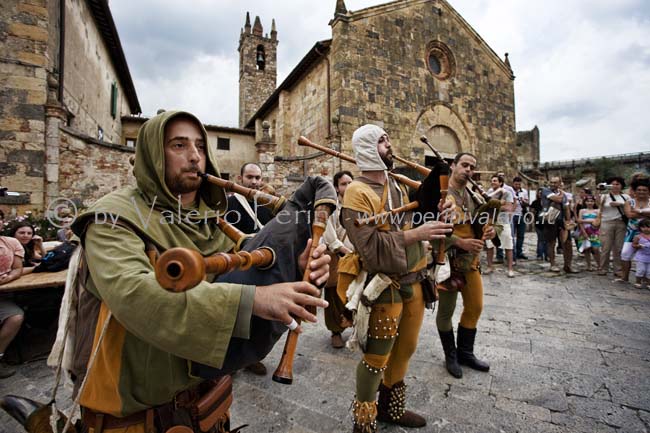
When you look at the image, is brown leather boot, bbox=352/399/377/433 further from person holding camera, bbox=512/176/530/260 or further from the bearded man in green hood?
person holding camera, bbox=512/176/530/260

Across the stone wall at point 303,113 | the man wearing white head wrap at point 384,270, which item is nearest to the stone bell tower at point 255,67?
the stone wall at point 303,113

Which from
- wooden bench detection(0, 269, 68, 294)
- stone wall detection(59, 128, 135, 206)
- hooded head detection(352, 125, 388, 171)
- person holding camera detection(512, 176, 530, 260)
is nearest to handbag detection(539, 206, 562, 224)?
person holding camera detection(512, 176, 530, 260)

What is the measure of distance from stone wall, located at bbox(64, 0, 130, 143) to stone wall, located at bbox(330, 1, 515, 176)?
27.9ft

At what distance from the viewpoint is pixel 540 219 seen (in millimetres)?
8586

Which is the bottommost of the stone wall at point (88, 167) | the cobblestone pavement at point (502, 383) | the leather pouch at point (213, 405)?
the cobblestone pavement at point (502, 383)

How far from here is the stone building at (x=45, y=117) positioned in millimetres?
7613

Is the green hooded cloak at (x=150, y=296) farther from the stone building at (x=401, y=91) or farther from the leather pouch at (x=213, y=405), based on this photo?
the stone building at (x=401, y=91)

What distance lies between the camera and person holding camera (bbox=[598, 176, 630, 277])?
7121 millimetres

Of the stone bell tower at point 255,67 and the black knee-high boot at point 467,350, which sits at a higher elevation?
the stone bell tower at point 255,67

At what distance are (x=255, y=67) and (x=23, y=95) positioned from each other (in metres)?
26.4

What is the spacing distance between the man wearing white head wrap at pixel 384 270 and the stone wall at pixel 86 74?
10927mm

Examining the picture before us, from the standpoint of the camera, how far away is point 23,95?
25.3 feet

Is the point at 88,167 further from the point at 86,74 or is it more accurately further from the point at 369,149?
the point at 369,149

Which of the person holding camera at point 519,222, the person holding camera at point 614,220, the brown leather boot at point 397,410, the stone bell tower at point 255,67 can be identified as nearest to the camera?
the brown leather boot at point 397,410
